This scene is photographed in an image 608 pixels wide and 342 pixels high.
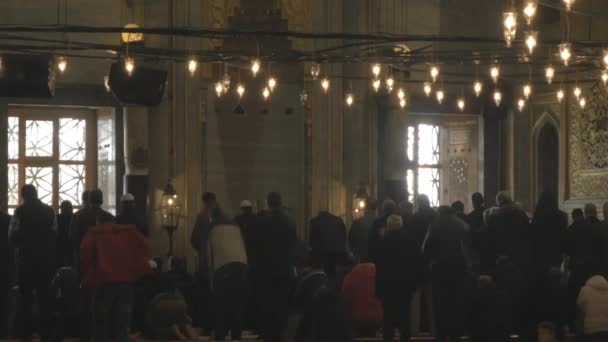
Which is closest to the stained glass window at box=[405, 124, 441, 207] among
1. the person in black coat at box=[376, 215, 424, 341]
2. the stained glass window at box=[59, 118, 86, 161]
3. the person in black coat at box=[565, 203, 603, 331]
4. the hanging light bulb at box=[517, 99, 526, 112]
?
the hanging light bulb at box=[517, 99, 526, 112]

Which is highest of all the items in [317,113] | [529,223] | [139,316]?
[317,113]

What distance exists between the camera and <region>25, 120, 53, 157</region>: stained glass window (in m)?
21.2

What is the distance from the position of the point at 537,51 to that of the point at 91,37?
25.6 ft

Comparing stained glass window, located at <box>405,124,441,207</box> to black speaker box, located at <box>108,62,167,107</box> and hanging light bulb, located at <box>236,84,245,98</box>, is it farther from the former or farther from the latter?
black speaker box, located at <box>108,62,167,107</box>

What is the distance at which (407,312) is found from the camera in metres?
14.5

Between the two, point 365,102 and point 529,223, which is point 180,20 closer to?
point 365,102

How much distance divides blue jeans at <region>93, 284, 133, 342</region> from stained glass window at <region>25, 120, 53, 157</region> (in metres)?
7.57

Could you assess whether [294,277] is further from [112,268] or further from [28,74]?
[28,74]

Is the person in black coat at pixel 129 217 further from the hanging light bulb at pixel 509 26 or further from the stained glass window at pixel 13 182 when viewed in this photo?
the hanging light bulb at pixel 509 26

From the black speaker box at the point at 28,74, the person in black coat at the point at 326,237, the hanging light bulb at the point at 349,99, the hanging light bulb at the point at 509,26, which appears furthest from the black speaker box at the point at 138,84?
the hanging light bulb at the point at 509,26

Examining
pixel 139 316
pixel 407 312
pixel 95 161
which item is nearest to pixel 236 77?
pixel 95 161

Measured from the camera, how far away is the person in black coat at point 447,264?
14.9m

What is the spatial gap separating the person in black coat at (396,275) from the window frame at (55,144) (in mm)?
8181

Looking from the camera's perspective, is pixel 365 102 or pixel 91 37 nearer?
pixel 91 37
